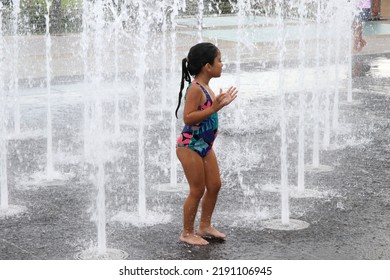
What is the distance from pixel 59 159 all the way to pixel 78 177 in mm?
755

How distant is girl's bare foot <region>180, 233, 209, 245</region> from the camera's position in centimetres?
558

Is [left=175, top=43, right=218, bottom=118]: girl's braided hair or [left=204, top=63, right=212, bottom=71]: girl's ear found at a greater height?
[left=175, top=43, right=218, bottom=118]: girl's braided hair

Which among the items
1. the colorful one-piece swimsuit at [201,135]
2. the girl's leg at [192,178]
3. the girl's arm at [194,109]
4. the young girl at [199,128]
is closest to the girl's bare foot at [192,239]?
the girl's leg at [192,178]

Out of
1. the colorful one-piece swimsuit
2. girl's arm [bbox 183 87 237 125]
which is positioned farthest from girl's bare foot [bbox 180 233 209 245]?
girl's arm [bbox 183 87 237 125]

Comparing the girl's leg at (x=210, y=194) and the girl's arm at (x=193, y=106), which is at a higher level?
the girl's arm at (x=193, y=106)

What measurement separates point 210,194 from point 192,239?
0.30m

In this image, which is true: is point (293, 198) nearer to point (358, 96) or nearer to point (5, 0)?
point (358, 96)

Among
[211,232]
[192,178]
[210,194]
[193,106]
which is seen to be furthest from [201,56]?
[211,232]

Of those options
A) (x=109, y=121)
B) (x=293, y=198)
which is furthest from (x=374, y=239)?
(x=109, y=121)

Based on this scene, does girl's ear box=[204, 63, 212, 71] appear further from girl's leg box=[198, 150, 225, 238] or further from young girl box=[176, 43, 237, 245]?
girl's leg box=[198, 150, 225, 238]

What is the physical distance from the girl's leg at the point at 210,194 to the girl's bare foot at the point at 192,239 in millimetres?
95

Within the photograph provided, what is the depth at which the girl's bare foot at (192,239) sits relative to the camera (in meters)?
5.58

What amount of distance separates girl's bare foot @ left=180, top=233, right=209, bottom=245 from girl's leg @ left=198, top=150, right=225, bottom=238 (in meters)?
0.10

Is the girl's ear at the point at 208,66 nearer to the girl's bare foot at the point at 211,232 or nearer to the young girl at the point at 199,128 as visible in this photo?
the young girl at the point at 199,128
